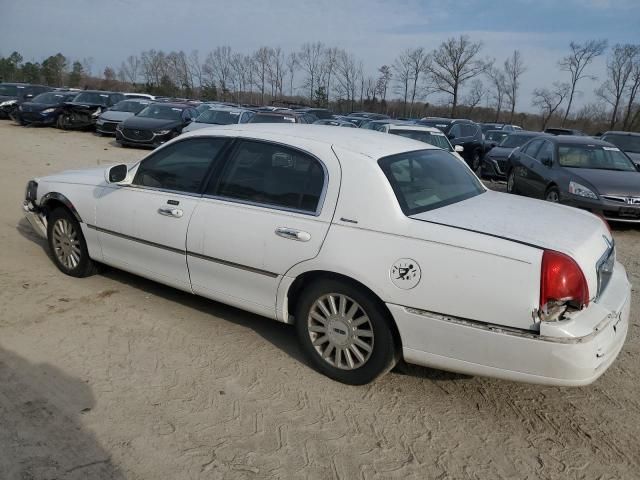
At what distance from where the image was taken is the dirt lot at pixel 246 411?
2.66 m

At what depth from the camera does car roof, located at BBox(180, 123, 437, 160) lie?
11.8ft

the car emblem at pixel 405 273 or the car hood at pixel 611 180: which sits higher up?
the car emblem at pixel 405 273

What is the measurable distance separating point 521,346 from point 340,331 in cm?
109

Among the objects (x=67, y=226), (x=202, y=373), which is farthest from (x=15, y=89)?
(x=202, y=373)

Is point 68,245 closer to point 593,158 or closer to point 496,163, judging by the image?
point 593,158

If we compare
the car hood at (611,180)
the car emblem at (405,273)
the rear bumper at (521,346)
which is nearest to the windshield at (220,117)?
the car hood at (611,180)

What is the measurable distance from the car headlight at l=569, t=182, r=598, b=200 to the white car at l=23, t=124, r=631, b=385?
5018mm

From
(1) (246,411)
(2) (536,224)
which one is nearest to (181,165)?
(1) (246,411)

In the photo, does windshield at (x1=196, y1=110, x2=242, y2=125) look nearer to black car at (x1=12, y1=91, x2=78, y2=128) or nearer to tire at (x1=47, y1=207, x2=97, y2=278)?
black car at (x1=12, y1=91, x2=78, y2=128)

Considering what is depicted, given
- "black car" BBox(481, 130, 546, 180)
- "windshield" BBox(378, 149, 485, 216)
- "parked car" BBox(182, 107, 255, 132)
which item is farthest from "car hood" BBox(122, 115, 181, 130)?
"windshield" BBox(378, 149, 485, 216)

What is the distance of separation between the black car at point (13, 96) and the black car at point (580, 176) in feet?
76.5

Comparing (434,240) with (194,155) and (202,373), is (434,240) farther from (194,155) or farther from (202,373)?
(194,155)

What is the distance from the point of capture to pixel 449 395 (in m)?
3.35

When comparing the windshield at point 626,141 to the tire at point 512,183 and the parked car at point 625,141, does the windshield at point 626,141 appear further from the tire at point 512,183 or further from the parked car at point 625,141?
the tire at point 512,183
